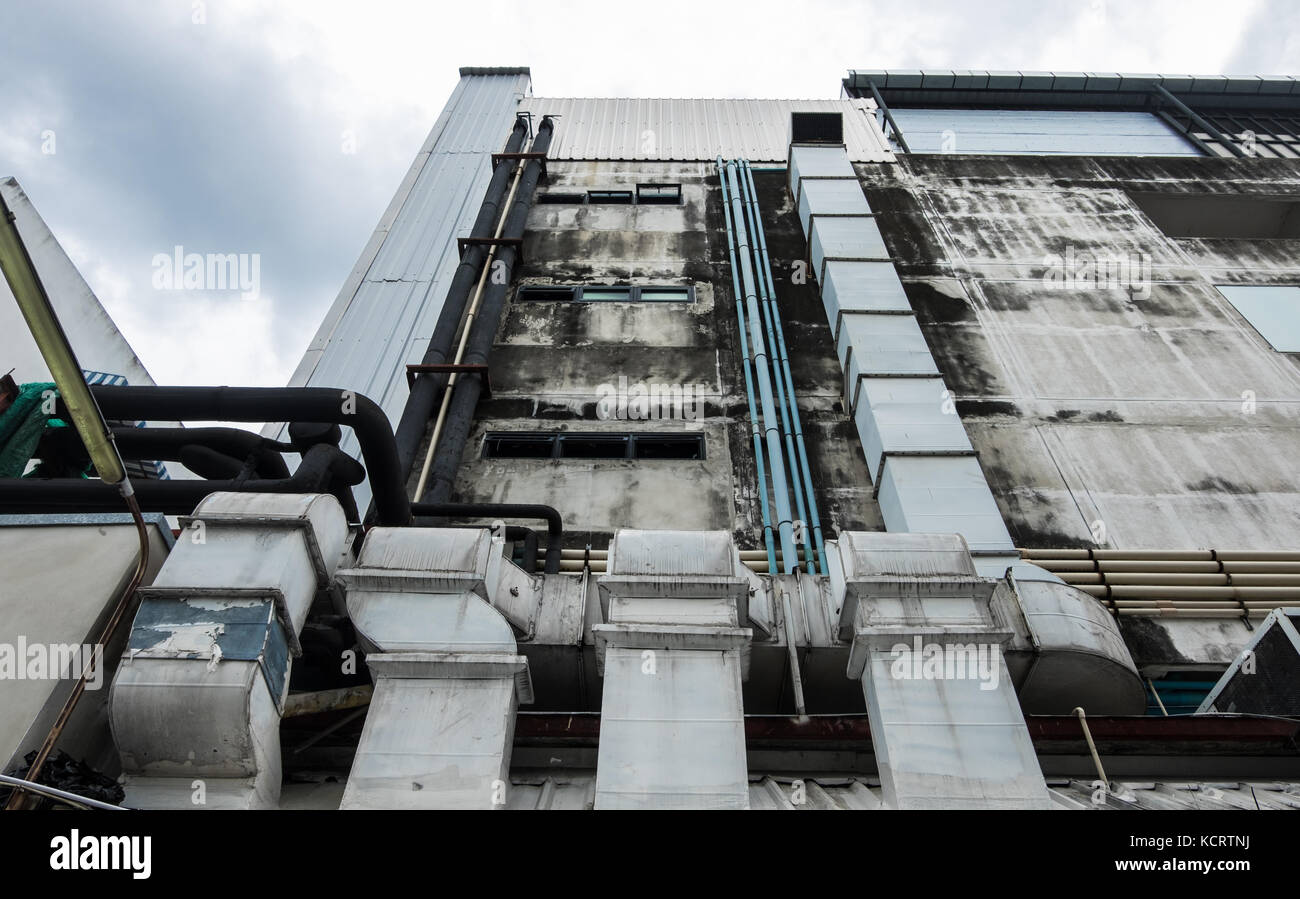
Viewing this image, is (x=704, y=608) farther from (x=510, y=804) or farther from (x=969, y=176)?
(x=969, y=176)

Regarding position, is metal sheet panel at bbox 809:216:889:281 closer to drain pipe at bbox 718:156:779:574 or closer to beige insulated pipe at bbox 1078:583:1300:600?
drain pipe at bbox 718:156:779:574

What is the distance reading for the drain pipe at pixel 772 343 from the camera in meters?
12.5

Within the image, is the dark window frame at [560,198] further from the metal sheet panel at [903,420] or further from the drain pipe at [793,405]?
the metal sheet panel at [903,420]

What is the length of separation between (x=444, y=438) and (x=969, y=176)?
15919 millimetres

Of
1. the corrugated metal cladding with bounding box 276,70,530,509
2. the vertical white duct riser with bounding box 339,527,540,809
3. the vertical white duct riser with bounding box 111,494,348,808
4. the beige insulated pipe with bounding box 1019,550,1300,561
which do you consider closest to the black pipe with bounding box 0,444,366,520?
the vertical white duct riser with bounding box 111,494,348,808

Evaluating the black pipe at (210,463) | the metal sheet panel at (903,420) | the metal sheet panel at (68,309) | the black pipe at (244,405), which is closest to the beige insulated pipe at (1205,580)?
the metal sheet panel at (903,420)

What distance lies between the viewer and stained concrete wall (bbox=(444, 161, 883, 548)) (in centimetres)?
1270

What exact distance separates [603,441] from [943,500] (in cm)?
531

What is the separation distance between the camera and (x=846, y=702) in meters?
8.04

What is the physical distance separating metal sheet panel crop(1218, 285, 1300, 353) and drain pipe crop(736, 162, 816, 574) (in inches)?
373

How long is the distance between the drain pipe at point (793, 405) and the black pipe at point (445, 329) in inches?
222

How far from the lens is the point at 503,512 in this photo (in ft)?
38.2
